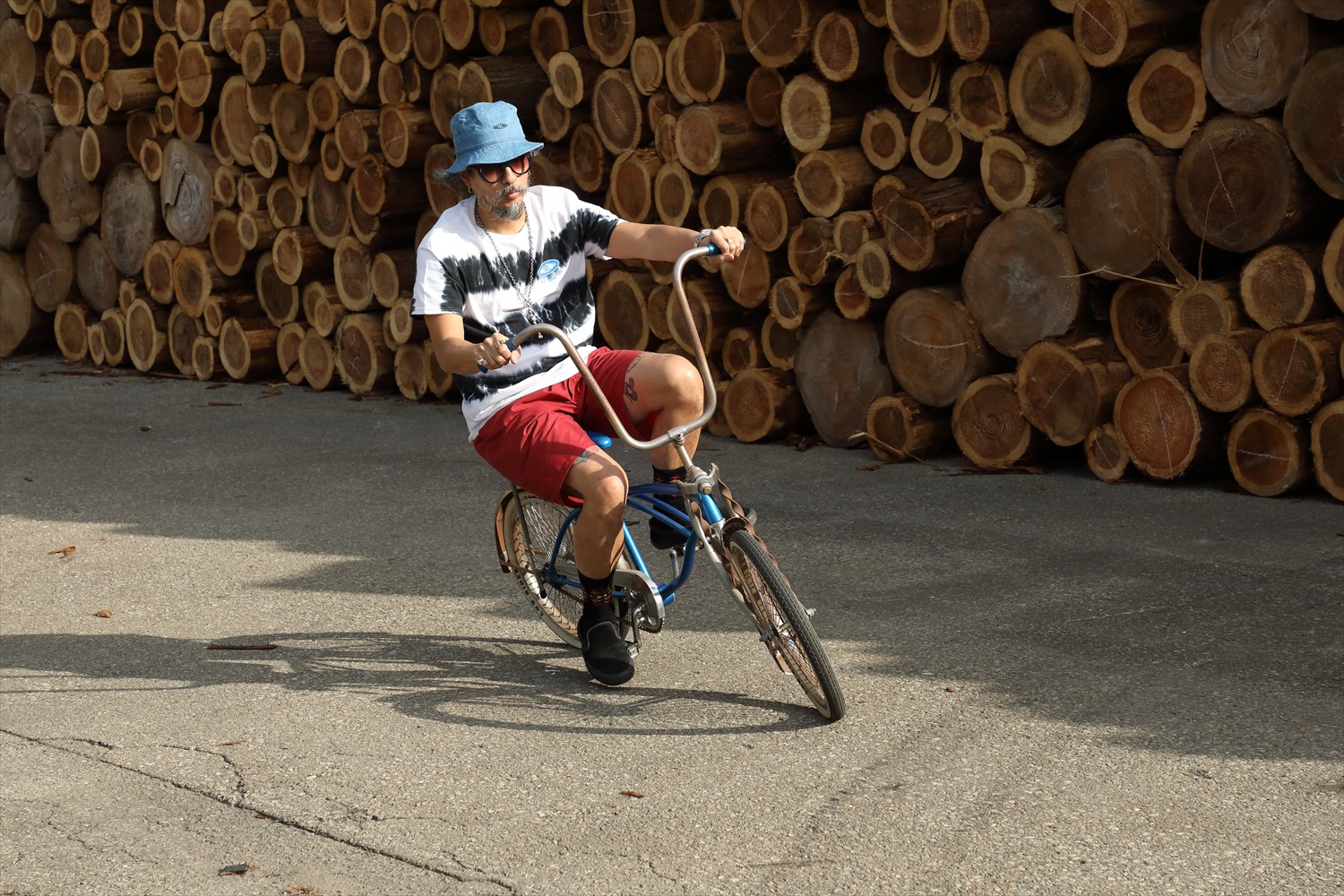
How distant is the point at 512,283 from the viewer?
4258 millimetres

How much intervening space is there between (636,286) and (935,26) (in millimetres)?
2156

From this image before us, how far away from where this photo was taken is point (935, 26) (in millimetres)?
6633

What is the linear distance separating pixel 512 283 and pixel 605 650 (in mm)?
999

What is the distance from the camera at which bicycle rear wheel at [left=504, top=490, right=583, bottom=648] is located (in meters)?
4.59

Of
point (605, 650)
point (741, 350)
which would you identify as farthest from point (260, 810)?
point (741, 350)

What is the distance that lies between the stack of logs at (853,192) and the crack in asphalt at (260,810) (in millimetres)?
3930

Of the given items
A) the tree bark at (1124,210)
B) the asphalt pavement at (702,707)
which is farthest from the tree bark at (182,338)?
the tree bark at (1124,210)

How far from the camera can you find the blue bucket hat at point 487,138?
4.11 m

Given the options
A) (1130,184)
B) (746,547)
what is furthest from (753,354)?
(746,547)

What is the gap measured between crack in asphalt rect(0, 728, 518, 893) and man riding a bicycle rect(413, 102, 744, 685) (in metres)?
1.03

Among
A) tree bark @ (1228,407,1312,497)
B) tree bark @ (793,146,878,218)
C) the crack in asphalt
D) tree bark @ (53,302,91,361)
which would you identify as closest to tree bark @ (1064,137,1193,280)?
tree bark @ (1228,407,1312,497)

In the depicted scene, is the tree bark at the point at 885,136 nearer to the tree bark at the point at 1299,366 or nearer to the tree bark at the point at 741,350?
the tree bark at the point at 741,350

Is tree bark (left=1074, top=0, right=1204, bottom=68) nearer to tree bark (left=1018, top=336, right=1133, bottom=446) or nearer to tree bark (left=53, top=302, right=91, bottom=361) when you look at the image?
tree bark (left=1018, top=336, right=1133, bottom=446)

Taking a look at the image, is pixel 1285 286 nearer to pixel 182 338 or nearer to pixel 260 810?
pixel 260 810
